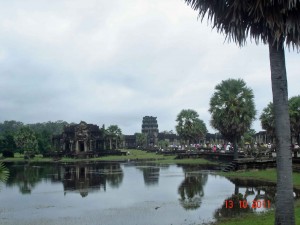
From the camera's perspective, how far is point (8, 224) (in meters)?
16.5

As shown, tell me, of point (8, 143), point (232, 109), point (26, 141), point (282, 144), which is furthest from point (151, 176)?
point (8, 143)

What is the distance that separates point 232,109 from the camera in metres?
41.8

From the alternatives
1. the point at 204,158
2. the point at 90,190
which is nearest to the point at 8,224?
the point at 90,190

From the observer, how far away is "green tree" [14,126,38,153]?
8588cm

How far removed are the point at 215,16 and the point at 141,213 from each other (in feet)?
34.7

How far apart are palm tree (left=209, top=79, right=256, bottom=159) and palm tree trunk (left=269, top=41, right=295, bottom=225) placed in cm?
3258

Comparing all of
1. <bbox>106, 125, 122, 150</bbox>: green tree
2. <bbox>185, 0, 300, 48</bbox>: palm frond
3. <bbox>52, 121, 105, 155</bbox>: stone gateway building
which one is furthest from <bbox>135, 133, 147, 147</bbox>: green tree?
<bbox>185, 0, 300, 48</bbox>: palm frond

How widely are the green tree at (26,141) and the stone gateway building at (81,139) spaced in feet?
35.1

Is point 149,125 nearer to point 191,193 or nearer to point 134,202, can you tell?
point 191,193

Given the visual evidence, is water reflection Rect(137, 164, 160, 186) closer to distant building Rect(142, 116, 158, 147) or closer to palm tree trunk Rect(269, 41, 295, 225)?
palm tree trunk Rect(269, 41, 295, 225)

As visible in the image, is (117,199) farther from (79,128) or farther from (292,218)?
(79,128)

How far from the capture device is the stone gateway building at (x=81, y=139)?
328 feet

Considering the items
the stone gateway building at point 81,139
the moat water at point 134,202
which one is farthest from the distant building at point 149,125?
the moat water at point 134,202

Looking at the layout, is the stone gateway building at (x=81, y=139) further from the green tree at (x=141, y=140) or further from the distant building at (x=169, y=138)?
the distant building at (x=169, y=138)
